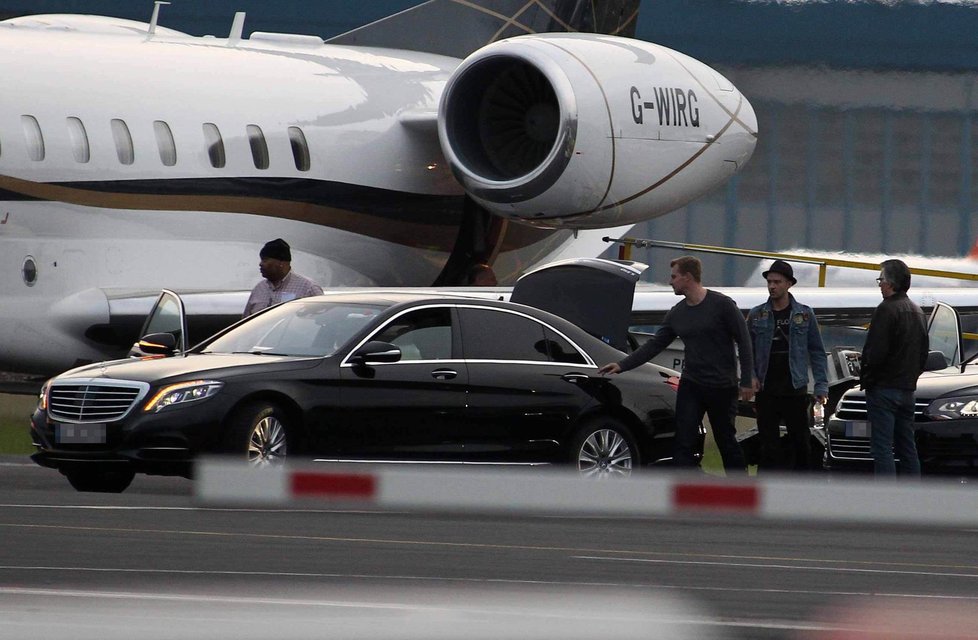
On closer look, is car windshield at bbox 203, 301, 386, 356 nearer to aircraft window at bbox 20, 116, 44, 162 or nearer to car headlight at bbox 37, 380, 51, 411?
car headlight at bbox 37, 380, 51, 411

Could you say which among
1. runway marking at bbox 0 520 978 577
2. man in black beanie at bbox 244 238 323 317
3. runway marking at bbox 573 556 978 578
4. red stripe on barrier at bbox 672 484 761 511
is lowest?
runway marking at bbox 573 556 978 578

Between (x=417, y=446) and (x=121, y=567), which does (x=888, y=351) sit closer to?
(x=417, y=446)

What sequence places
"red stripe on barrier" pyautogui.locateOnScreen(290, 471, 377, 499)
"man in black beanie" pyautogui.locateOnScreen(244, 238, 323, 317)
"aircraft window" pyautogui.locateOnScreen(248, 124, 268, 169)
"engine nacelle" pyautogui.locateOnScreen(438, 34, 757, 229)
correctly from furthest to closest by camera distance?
"aircraft window" pyautogui.locateOnScreen(248, 124, 268, 169) → "engine nacelle" pyautogui.locateOnScreen(438, 34, 757, 229) → "man in black beanie" pyautogui.locateOnScreen(244, 238, 323, 317) → "red stripe on barrier" pyautogui.locateOnScreen(290, 471, 377, 499)

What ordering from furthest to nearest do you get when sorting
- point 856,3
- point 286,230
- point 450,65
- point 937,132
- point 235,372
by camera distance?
point 937,132 < point 856,3 < point 450,65 < point 286,230 < point 235,372

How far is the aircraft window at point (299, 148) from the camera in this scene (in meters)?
17.8

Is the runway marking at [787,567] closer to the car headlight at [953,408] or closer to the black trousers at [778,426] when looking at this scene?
the black trousers at [778,426]

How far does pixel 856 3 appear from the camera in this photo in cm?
3281

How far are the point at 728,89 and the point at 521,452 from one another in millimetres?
7088

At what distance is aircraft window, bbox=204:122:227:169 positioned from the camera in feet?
55.9

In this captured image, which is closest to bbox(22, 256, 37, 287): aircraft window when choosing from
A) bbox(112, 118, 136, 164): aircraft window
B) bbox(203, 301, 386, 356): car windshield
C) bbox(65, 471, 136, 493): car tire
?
bbox(112, 118, 136, 164): aircraft window

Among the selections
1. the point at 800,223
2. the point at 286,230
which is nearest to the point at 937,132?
the point at 800,223

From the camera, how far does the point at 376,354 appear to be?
1209 cm

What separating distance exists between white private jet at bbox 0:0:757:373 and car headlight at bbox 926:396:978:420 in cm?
509

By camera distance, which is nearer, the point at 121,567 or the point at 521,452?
the point at 121,567
